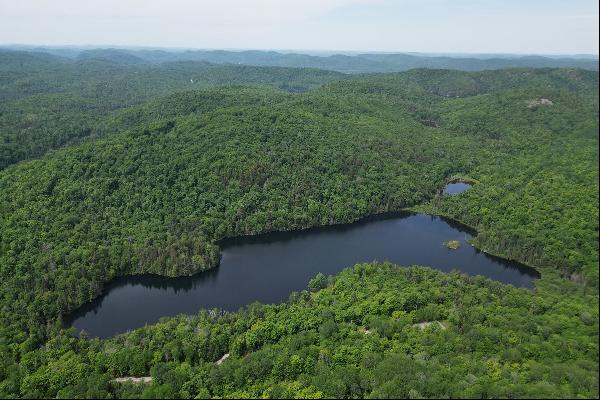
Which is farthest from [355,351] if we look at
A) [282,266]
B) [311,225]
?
[311,225]

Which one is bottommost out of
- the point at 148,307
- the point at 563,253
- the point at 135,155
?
the point at 148,307

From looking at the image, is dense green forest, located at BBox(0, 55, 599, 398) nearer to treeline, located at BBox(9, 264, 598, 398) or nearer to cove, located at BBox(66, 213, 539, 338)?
treeline, located at BBox(9, 264, 598, 398)

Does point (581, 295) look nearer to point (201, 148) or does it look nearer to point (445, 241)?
point (445, 241)

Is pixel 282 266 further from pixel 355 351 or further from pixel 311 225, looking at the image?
pixel 355 351

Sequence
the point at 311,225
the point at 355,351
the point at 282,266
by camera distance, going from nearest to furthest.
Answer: the point at 355,351 → the point at 282,266 → the point at 311,225

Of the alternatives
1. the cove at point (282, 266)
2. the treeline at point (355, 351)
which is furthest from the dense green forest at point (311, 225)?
the cove at point (282, 266)

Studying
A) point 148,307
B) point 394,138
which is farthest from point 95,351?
point 394,138

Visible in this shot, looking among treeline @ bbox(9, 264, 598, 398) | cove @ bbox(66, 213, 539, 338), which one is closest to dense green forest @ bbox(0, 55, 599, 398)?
treeline @ bbox(9, 264, 598, 398)
